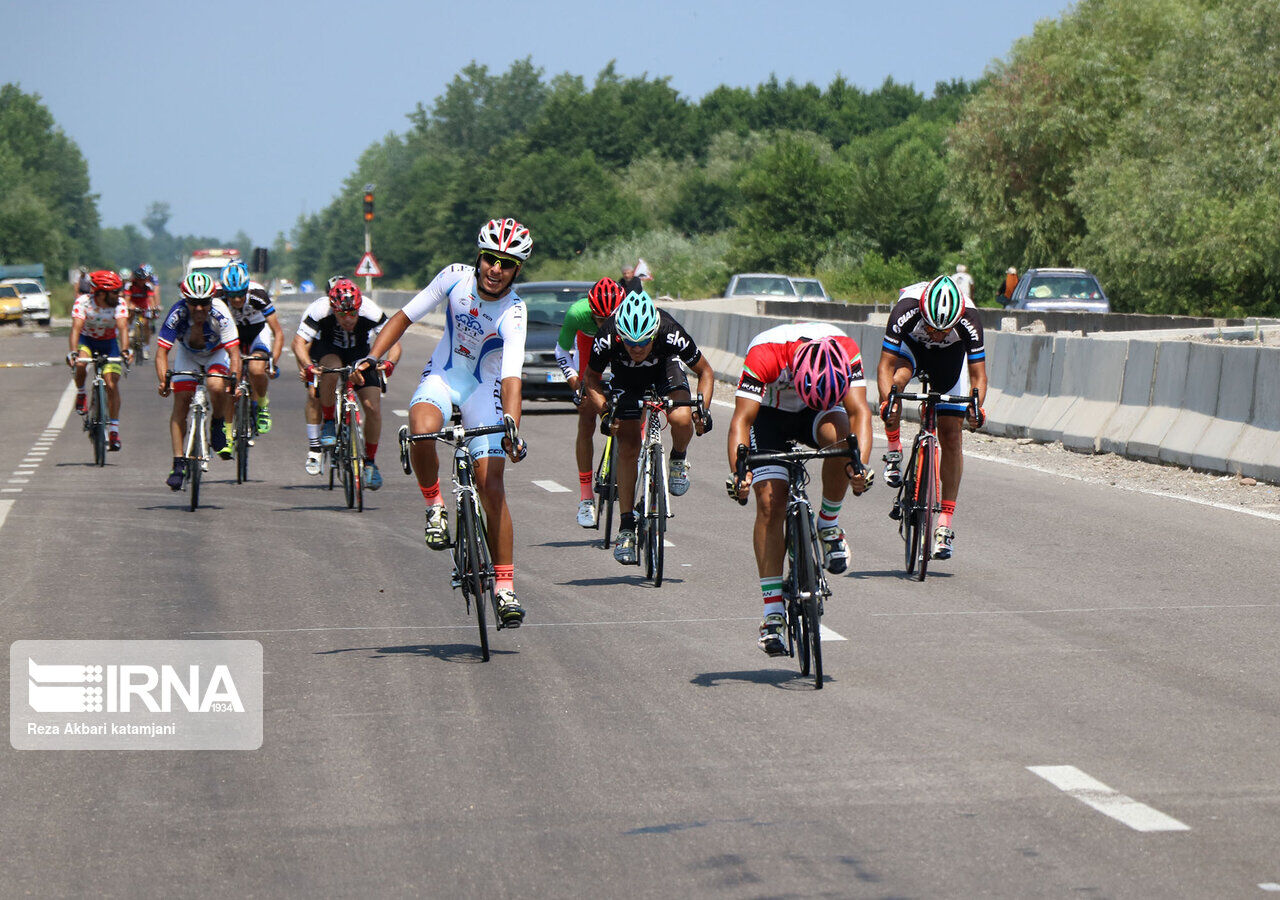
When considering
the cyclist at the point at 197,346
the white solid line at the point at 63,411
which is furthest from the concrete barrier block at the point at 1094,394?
the white solid line at the point at 63,411

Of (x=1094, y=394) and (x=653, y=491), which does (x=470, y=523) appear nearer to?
(x=653, y=491)

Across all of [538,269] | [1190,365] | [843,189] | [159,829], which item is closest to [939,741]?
[159,829]

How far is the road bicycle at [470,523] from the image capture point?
8.65 metres

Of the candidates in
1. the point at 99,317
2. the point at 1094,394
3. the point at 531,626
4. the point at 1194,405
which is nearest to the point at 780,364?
the point at 531,626

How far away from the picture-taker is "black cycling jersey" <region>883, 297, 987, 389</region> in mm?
11555

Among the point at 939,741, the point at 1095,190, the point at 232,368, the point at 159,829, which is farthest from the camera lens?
the point at 1095,190

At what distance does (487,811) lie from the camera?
19.8ft

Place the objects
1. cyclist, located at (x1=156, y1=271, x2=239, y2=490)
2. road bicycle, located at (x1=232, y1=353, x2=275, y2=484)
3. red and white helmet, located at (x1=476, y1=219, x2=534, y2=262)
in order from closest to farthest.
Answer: red and white helmet, located at (x1=476, y1=219, x2=534, y2=262) < cyclist, located at (x1=156, y1=271, x2=239, y2=490) < road bicycle, located at (x1=232, y1=353, x2=275, y2=484)

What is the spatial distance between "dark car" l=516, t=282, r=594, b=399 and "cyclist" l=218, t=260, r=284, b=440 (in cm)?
784

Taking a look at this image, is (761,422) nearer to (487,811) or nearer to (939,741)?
(939,741)

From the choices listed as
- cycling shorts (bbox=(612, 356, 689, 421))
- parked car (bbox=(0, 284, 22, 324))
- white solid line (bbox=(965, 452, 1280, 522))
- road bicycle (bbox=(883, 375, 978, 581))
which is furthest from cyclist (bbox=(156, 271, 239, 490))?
parked car (bbox=(0, 284, 22, 324))

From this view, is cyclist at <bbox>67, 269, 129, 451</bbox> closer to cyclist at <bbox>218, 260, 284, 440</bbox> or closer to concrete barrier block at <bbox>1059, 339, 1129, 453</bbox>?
cyclist at <bbox>218, 260, 284, 440</bbox>

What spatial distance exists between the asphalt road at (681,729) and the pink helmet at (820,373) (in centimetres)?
119

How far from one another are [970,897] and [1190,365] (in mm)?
13072
